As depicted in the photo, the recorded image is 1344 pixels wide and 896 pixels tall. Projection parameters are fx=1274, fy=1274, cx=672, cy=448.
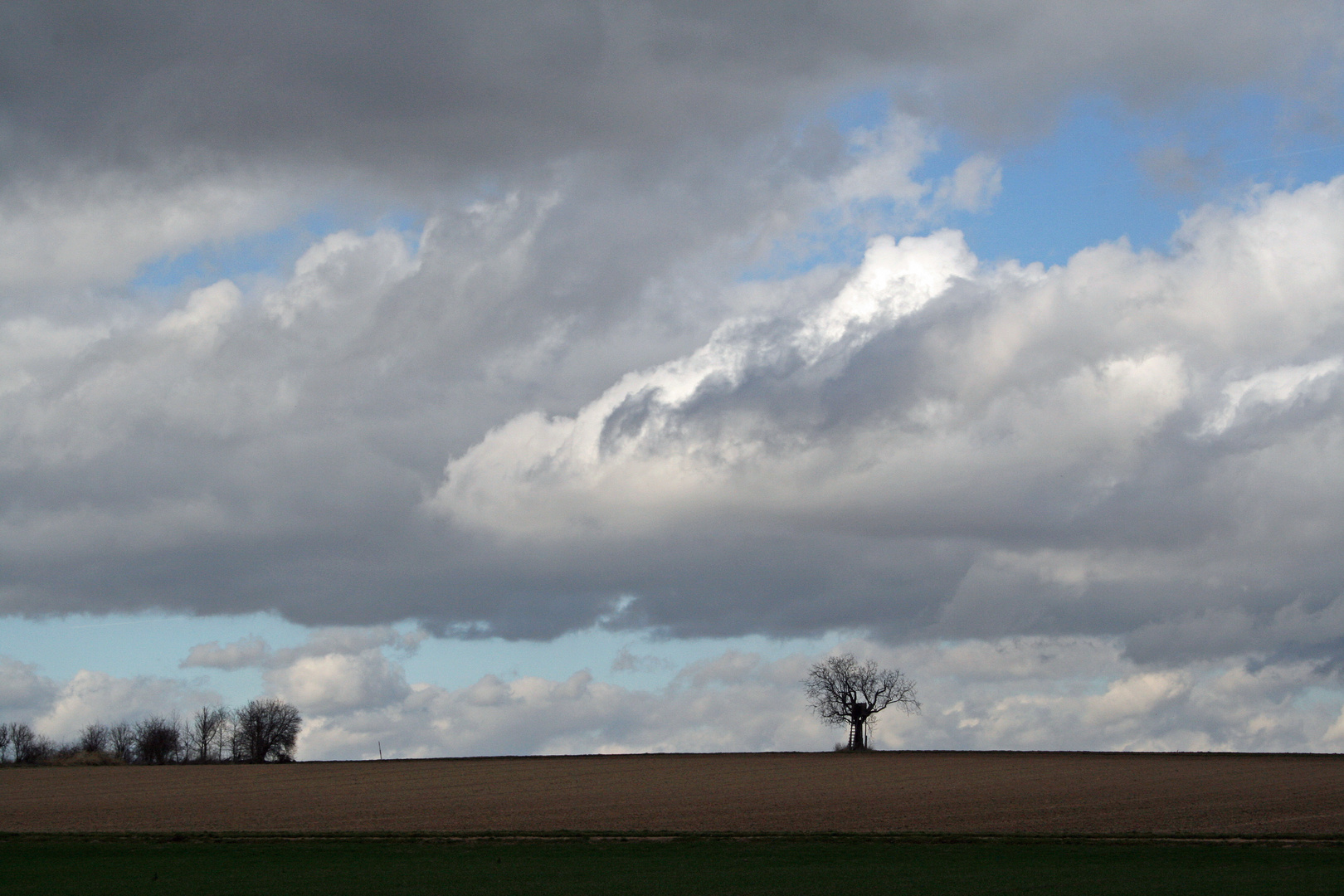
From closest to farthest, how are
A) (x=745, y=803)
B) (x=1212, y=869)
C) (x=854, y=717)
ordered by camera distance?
(x=1212, y=869) < (x=745, y=803) < (x=854, y=717)

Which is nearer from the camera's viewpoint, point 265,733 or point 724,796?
point 724,796

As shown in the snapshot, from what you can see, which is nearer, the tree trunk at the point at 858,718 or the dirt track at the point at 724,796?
the dirt track at the point at 724,796

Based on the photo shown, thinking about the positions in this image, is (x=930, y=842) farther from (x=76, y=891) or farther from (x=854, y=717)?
(x=854, y=717)

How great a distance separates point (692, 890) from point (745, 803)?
3168 cm

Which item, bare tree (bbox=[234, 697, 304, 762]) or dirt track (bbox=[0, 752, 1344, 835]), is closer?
dirt track (bbox=[0, 752, 1344, 835])

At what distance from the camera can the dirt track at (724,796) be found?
168 feet

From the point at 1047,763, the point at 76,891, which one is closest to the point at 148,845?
the point at 76,891

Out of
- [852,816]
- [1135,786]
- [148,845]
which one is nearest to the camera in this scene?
[148,845]

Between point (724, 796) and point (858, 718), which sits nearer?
point (724, 796)

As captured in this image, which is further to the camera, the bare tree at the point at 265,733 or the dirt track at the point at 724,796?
the bare tree at the point at 265,733

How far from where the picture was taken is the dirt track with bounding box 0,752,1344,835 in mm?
51062

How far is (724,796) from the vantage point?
6794 centimetres

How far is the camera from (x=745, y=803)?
61.8 meters

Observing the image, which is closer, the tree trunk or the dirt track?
the dirt track
